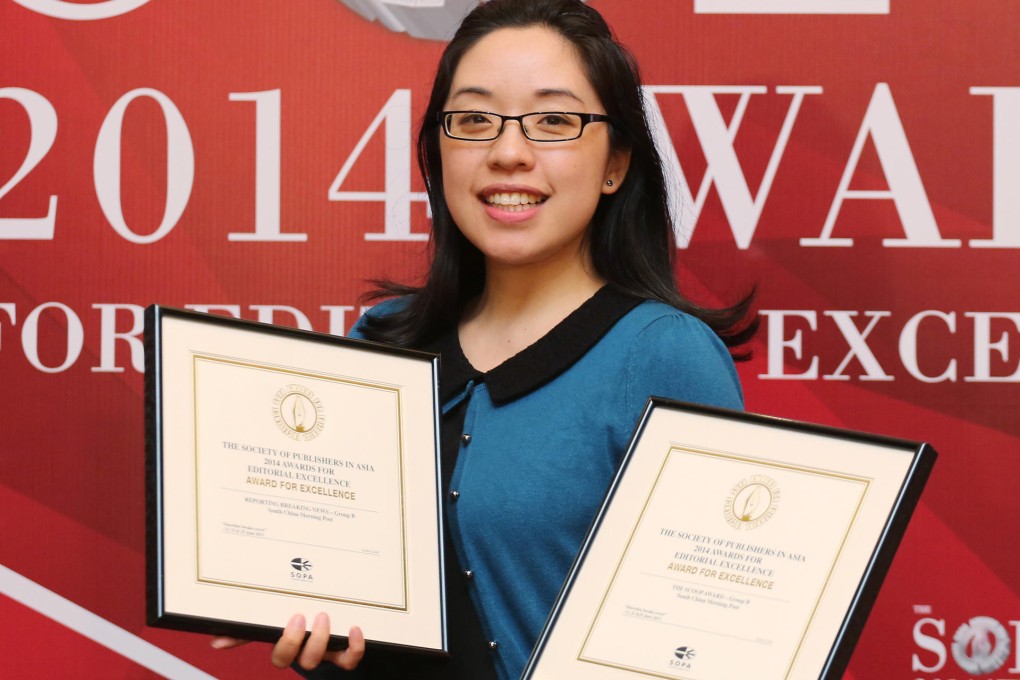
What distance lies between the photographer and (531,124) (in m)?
1.30

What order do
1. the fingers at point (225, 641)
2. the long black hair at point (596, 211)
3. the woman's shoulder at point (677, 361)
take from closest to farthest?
the fingers at point (225, 641), the woman's shoulder at point (677, 361), the long black hair at point (596, 211)

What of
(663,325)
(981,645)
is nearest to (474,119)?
(663,325)

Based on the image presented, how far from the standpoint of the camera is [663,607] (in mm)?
1050

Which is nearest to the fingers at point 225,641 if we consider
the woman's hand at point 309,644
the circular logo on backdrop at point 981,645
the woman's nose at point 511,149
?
the woman's hand at point 309,644

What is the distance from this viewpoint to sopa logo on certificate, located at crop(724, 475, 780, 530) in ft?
3.44

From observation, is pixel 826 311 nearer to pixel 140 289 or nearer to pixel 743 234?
pixel 743 234

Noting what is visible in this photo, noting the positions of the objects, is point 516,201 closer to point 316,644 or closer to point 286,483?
point 286,483

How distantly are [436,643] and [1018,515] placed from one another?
42.0 inches

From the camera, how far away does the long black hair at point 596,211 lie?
4.45ft

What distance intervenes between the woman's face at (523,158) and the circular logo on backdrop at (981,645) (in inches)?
37.1

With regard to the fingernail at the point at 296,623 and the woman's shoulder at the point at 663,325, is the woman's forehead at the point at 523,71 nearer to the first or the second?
the woman's shoulder at the point at 663,325

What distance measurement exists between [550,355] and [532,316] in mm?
100

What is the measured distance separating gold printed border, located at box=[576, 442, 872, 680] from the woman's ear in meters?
0.41

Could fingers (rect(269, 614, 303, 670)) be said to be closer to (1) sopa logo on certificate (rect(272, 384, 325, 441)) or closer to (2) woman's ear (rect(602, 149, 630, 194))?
(1) sopa logo on certificate (rect(272, 384, 325, 441))
